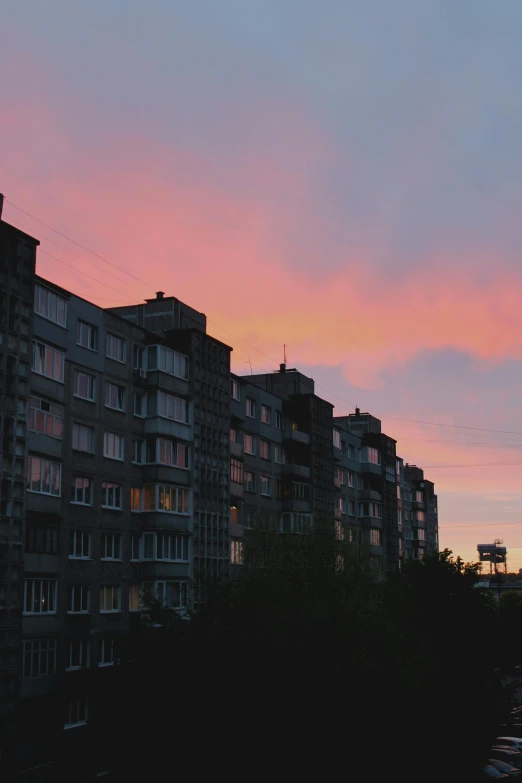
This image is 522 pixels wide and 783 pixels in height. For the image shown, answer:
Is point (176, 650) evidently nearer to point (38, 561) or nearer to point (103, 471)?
point (38, 561)

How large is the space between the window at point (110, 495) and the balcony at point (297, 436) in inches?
964

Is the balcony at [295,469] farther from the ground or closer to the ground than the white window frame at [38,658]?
farther from the ground

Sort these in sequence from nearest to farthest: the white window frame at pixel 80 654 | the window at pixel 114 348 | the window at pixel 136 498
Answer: the white window frame at pixel 80 654 → the window at pixel 114 348 → the window at pixel 136 498

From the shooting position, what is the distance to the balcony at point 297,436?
69750 millimetres

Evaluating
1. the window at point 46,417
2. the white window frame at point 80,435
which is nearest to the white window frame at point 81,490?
the white window frame at point 80,435

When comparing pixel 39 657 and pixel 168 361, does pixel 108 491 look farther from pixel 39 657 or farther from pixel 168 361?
pixel 39 657

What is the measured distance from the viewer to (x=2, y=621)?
3522 centimetres

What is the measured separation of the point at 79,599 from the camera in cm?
4319

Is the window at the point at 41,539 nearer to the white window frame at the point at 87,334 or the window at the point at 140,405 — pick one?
the white window frame at the point at 87,334

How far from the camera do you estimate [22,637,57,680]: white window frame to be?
38.8 metres

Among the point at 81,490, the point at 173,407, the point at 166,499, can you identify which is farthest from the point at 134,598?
the point at 173,407

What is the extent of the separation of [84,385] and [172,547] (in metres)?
11.0

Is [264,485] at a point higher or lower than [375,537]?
higher

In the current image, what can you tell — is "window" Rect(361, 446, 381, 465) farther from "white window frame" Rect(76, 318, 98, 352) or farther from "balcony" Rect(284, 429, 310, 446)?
"white window frame" Rect(76, 318, 98, 352)
